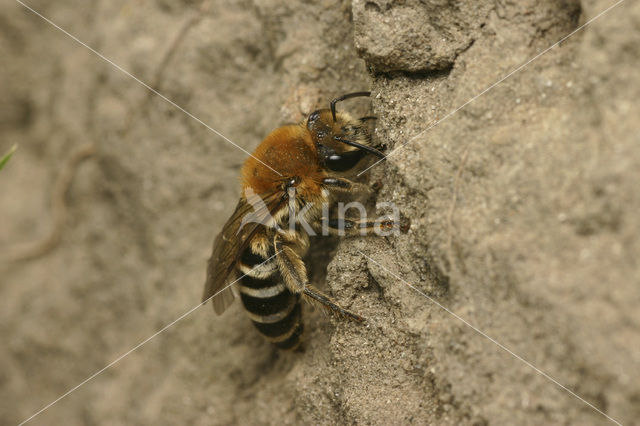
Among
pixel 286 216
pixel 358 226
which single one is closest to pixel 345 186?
pixel 358 226

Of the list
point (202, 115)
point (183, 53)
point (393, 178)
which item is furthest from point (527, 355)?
point (183, 53)

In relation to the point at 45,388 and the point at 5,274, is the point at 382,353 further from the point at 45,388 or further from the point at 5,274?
the point at 5,274

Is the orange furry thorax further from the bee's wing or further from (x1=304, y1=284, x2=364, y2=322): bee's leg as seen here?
(x1=304, y1=284, x2=364, y2=322): bee's leg

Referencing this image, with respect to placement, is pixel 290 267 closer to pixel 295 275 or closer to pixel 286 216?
pixel 295 275

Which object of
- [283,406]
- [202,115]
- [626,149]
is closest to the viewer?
[626,149]

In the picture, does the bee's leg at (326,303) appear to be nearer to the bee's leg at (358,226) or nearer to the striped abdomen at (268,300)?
the striped abdomen at (268,300)

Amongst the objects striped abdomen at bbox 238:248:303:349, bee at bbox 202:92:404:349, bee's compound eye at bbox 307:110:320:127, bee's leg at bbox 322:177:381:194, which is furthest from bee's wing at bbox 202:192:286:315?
bee's compound eye at bbox 307:110:320:127
